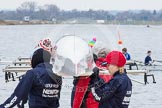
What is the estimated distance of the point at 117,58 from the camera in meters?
7.41

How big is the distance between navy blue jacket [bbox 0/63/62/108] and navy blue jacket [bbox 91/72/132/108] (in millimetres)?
530

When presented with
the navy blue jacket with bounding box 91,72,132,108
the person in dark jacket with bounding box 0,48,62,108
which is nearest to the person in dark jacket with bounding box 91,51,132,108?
the navy blue jacket with bounding box 91,72,132,108

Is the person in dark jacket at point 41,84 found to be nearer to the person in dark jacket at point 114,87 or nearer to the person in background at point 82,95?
the person in background at point 82,95

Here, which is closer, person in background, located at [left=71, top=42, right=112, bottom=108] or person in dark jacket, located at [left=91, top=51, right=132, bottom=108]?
person in background, located at [left=71, top=42, right=112, bottom=108]

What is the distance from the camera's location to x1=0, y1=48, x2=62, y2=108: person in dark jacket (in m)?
7.19

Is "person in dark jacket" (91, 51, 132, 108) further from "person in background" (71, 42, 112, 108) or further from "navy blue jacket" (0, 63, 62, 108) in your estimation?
"navy blue jacket" (0, 63, 62, 108)

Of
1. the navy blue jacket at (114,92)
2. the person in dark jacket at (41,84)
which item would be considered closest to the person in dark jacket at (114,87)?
the navy blue jacket at (114,92)

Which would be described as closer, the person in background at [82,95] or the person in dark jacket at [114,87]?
the person in background at [82,95]

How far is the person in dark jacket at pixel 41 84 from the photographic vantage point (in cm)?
719

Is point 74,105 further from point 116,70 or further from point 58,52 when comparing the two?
point 58,52

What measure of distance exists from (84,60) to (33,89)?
1315 mm

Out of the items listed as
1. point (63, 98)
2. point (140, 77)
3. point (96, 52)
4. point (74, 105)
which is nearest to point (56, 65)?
point (74, 105)

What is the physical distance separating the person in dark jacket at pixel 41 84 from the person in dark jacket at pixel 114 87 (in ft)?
1.66

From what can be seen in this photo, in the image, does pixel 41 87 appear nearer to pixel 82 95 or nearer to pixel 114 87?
pixel 82 95
